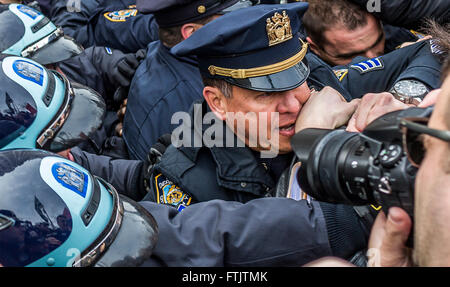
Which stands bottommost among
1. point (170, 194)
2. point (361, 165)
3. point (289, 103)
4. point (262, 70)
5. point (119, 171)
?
point (119, 171)

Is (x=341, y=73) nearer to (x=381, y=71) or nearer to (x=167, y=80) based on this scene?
(x=381, y=71)

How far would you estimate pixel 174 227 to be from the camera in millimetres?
1845

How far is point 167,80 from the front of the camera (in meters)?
3.02

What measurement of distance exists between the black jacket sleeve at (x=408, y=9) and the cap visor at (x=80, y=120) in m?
1.35

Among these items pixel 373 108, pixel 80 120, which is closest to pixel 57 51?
pixel 80 120

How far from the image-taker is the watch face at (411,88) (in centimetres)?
226

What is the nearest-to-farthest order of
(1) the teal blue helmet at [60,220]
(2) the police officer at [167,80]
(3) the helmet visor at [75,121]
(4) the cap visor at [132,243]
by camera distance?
(1) the teal blue helmet at [60,220]
(4) the cap visor at [132,243]
(3) the helmet visor at [75,121]
(2) the police officer at [167,80]

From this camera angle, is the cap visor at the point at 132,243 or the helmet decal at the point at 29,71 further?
the helmet decal at the point at 29,71

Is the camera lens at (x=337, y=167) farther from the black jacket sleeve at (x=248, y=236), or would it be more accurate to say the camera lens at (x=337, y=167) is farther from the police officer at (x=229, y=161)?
the police officer at (x=229, y=161)

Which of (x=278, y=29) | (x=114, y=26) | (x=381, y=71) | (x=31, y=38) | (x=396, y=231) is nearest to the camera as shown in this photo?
(x=396, y=231)

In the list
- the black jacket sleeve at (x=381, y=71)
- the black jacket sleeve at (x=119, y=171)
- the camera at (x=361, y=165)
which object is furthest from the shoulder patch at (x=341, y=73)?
the camera at (x=361, y=165)

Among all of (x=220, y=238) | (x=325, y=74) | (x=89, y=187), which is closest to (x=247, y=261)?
(x=220, y=238)

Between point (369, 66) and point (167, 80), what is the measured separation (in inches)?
39.4

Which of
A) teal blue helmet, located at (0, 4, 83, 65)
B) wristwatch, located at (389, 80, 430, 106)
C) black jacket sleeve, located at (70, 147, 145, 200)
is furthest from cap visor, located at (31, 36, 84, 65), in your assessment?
wristwatch, located at (389, 80, 430, 106)
